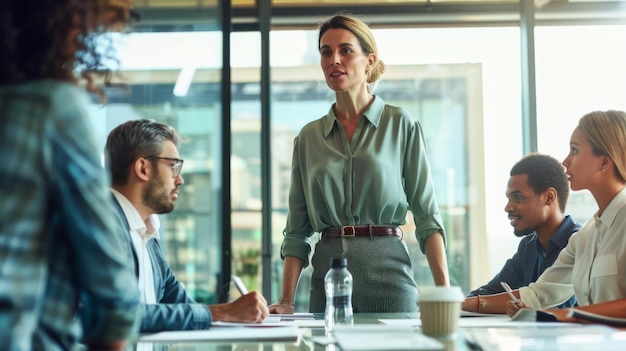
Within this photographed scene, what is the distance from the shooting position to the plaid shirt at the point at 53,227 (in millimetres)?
1073

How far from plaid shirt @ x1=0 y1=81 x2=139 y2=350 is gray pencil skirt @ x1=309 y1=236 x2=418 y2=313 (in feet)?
5.49

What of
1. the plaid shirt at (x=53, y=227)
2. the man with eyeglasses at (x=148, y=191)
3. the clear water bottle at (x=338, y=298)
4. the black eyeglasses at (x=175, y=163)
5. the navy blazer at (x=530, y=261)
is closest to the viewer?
the plaid shirt at (x=53, y=227)

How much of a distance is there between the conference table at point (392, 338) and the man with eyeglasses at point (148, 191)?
11.8 inches

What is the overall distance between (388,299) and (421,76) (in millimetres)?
3658

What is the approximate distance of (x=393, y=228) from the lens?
9.42 ft

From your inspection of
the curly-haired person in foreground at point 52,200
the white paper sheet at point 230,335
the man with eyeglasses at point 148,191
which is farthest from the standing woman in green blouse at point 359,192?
the curly-haired person in foreground at point 52,200

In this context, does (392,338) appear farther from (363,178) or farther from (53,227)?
(363,178)

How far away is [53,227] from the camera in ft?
3.73

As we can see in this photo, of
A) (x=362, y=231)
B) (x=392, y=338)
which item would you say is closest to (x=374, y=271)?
(x=362, y=231)

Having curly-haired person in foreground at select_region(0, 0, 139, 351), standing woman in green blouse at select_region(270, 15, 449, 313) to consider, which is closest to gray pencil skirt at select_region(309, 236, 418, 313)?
standing woman in green blouse at select_region(270, 15, 449, 313)

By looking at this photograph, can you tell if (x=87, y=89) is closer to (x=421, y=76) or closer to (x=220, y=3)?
(x=220, y=3)

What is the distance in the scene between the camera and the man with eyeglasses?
2.45 meters

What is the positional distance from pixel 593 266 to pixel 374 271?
709 millimetres

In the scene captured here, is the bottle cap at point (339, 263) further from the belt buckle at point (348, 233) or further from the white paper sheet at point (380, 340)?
the belt buckle at point (348, 233)
